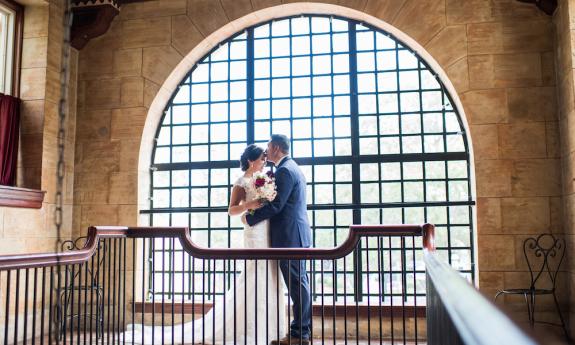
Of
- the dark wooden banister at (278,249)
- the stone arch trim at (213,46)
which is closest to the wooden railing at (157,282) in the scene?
the dark wooden banister at (278,249)

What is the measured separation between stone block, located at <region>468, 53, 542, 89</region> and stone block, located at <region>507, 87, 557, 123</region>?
81 millimetres

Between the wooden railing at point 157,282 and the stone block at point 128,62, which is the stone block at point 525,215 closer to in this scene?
the wooden railing at point 157,282

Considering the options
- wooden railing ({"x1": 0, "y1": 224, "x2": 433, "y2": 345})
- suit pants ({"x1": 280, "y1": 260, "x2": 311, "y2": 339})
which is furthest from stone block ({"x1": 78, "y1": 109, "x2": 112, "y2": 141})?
suit pants ({"x1": 280, "y1": 260, "x2": 311, "y2": 339})

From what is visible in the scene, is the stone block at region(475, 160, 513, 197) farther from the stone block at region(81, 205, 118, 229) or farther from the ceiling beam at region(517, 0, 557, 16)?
the stone block at region(81, 205, 118, 229)

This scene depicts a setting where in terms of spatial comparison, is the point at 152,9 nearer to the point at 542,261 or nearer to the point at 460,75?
the point at 460,75

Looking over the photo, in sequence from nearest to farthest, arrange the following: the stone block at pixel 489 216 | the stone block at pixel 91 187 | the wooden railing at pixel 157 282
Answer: the wooden railing at pixel 157 282
the stone block at pixel 489 216
the stone block at pixel 91 187

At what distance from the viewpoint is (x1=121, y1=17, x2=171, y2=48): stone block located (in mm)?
7090

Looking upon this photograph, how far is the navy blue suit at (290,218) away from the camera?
4.78 metres

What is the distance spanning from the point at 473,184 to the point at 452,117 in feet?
2.89

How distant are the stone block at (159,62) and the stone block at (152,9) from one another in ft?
1.57

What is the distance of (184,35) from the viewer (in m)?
7.05

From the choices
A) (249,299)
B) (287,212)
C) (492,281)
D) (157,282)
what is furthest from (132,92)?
(492,281)

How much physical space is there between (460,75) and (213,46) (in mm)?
3213

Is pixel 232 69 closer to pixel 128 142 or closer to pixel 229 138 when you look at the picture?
pixel 229 138
